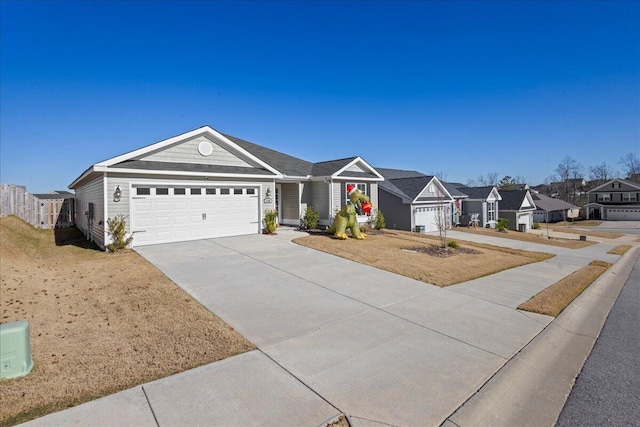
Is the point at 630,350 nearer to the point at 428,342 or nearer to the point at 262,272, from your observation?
the point at 428,342

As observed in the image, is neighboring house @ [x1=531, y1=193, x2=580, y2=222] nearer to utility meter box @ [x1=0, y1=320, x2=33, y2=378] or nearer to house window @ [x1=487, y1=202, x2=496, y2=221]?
house window @ [x1=487, y1=202, x2=496, y2=221]

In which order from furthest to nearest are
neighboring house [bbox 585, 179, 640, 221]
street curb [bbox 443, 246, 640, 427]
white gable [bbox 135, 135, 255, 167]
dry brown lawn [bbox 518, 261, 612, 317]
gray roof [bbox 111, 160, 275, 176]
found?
neighboring house [bbox 585, 179, 640, 221] → white gable [bbox 135, 135, 255, 167] → gray roof [bbox 111, 160, 275, 176] → dry brown lawn [bbox 518, 261, 612, 317] → street curb [bbox 443, 246, 640, 427]

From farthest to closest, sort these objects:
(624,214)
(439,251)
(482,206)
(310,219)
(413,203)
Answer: (624,214) < (482,206) < (413,203) < (310,219) < (439,251)

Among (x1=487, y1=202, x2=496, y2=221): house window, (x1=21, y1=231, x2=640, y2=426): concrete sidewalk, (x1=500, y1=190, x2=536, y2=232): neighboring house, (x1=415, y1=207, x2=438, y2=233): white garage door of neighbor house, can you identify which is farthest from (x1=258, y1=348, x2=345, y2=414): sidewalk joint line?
(x1=500, y1=190, x2=536, y2=232): neighboring house

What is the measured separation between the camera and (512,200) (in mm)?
34406

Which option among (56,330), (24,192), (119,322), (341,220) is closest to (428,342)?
(119,322)

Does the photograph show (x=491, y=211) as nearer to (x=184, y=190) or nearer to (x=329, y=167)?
(x=329, y=167)

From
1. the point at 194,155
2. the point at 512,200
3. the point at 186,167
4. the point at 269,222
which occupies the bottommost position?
the point at 269,222

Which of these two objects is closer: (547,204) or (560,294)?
(560,294)

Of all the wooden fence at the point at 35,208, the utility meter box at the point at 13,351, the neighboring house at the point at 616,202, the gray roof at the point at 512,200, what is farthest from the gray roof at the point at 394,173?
the neighboring house at the point at 616,202

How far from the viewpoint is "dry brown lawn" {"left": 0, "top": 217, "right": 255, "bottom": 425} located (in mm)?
3408

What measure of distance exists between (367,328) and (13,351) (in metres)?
4.57

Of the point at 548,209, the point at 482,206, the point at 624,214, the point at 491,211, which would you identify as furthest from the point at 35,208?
the point at 624,214

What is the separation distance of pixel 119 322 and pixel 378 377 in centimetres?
424
